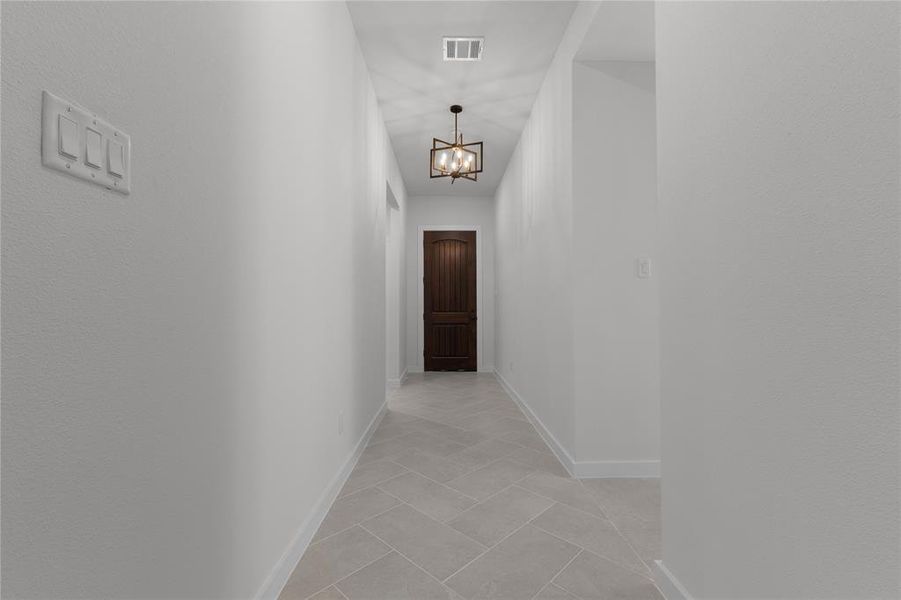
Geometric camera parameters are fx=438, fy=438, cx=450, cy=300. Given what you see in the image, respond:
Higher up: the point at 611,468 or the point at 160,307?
the point at 160,307

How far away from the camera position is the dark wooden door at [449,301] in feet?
23.2

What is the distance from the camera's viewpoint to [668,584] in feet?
5.04

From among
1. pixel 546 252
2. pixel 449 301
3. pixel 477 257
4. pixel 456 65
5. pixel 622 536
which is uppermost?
pixel 456 65

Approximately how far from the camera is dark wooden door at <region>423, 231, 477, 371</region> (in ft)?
23.2

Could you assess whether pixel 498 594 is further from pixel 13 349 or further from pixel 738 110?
pixel 738 110

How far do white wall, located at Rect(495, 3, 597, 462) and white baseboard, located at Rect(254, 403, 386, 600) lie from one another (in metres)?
1.43

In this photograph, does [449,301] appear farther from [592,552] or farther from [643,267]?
[592,552]

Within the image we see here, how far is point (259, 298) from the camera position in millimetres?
1448

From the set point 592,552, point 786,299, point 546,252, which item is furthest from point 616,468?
point 786,299

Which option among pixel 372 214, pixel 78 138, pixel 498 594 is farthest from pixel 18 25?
pixel 372 214

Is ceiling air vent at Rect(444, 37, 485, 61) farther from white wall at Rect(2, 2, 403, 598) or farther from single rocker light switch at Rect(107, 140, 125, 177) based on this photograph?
single rocker light switch at Rect(107, 140, 125, 177)

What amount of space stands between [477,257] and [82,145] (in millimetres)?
6421

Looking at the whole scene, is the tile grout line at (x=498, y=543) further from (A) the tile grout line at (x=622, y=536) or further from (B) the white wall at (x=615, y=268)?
(B) the white wall at (x=615, y=268)

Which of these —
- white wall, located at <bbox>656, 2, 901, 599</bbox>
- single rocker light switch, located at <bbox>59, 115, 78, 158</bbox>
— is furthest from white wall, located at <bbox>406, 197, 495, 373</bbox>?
single rocker light switch, located at <bbox>59, 115, 78, 158</bbox>
